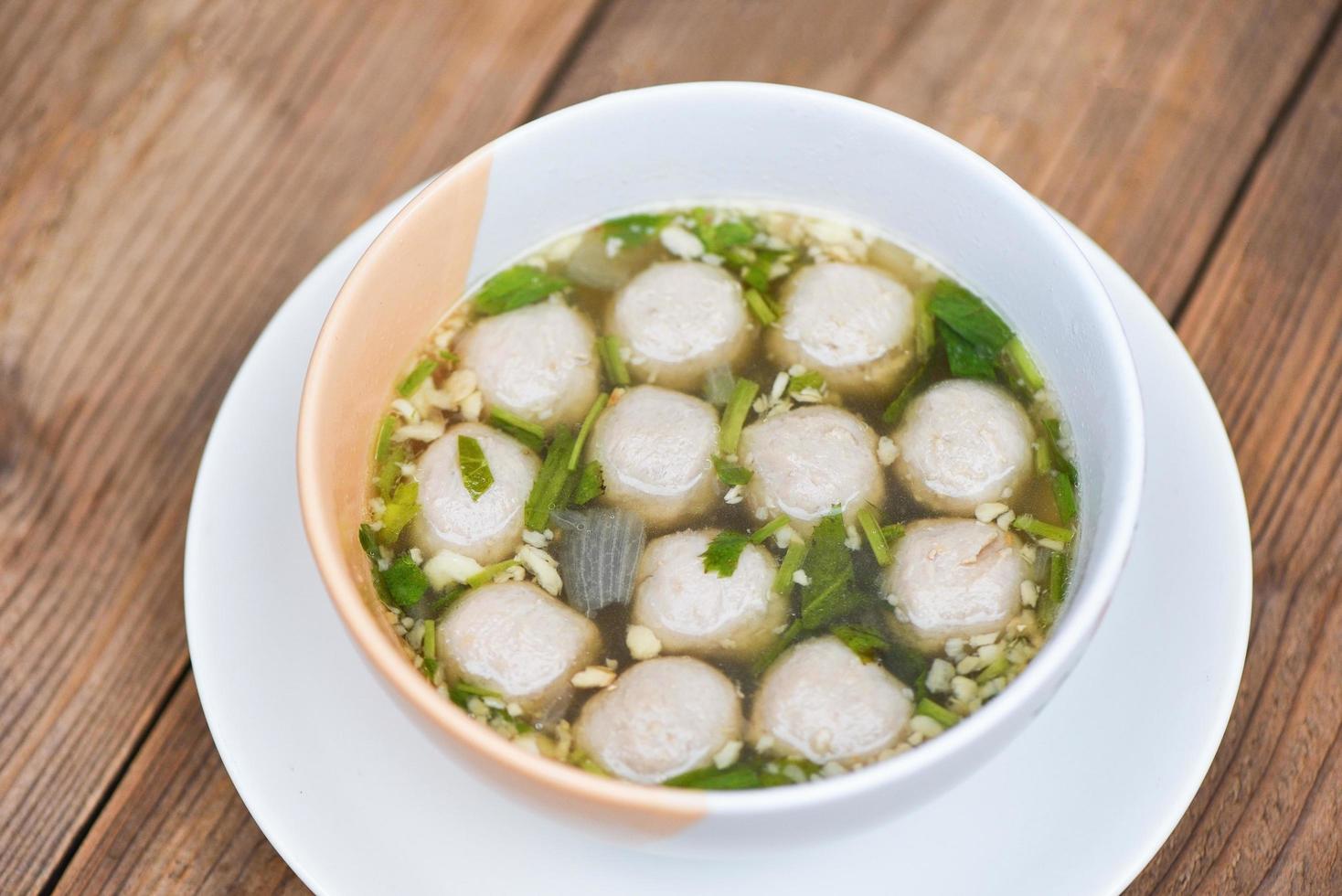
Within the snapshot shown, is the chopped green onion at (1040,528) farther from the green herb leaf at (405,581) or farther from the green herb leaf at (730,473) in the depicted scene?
the green herb leaf at (405,581)

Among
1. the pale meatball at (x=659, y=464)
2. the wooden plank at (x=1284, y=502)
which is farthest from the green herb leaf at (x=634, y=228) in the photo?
the wooden plank at (x=1284, y=502)

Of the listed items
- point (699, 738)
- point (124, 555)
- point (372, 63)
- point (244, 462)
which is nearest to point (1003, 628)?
point (699, 738)

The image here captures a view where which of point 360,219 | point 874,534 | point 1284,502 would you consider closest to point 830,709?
point 874,534

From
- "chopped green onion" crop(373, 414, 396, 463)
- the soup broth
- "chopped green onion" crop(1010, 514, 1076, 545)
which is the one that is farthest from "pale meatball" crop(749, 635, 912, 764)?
"chopped green onion" crop(373, 414, 396, 463)

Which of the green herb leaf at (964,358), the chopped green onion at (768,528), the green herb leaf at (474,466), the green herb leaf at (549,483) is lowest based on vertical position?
the chopped green onion at (768,528)

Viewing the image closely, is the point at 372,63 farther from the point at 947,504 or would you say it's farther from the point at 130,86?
the point at 947,504
